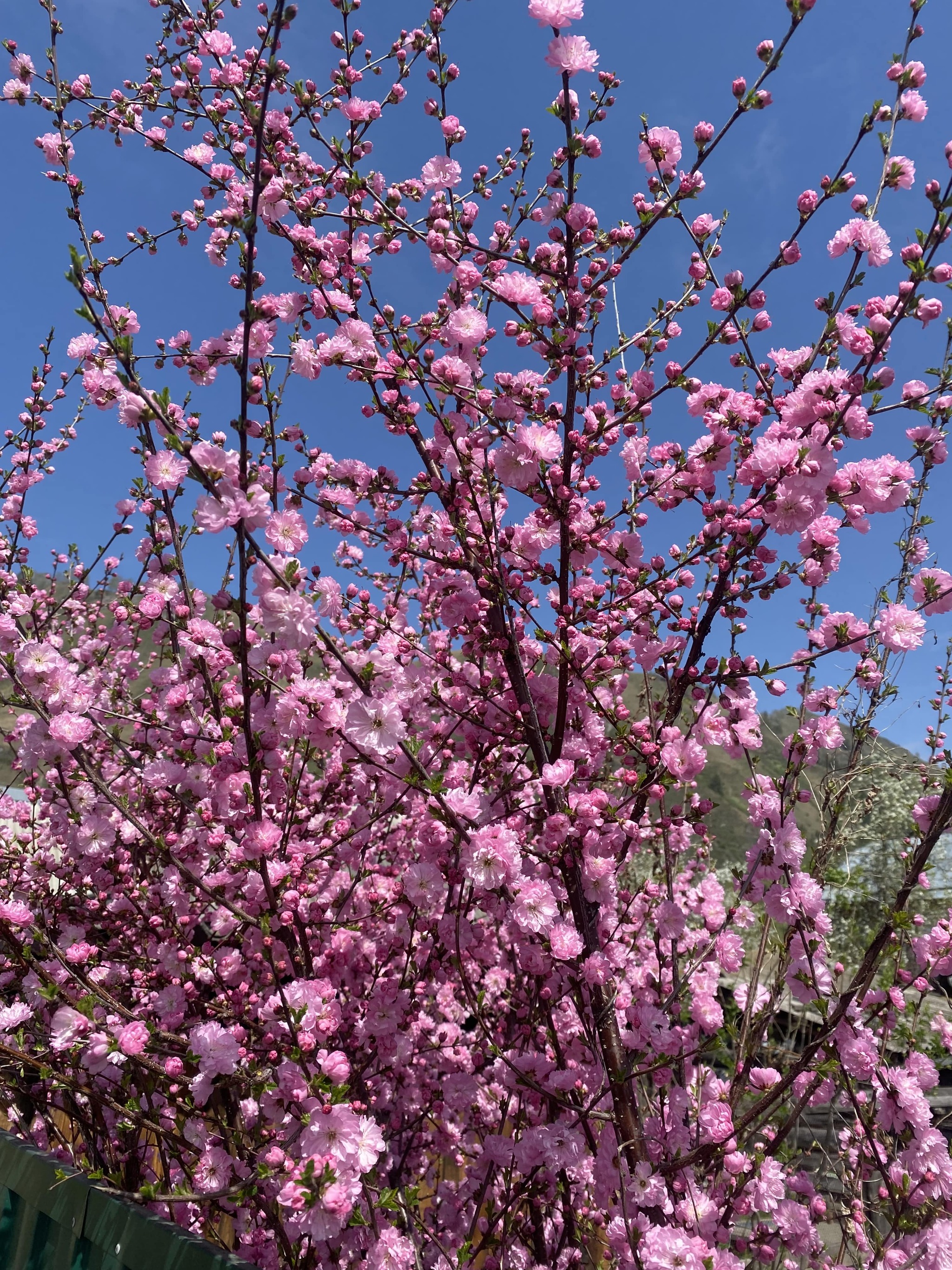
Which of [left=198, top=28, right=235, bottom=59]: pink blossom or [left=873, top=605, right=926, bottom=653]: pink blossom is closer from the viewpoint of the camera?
[left=873, top=605, right=926, bottom=653]: pink blossom

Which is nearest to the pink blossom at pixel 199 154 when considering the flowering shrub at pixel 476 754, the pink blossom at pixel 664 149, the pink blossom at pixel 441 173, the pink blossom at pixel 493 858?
the flowering shrub at pixel 476 754

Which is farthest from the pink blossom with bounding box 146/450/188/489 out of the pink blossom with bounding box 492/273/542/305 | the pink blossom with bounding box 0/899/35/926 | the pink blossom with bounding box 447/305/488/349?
the pink blossom with bounding box 0/899/35/926

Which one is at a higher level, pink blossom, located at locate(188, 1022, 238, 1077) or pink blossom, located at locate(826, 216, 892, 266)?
pink blossom, located at locate(826, 216, 892, 266)

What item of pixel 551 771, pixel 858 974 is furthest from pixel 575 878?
pixel 858 974

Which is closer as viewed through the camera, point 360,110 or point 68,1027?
point 68,1027

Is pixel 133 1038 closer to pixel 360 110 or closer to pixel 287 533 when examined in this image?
pixel 287 533

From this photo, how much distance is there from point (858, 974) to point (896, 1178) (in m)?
1.38

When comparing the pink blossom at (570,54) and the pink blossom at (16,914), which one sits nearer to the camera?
the pink blossom at (570,54)

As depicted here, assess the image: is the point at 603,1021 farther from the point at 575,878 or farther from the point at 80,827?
the point at 80,827

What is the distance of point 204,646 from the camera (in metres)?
2.88

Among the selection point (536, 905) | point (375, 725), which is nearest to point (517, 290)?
point (375, 725)

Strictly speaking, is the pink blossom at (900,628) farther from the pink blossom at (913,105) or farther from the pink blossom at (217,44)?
the pink blossom at (217,44)

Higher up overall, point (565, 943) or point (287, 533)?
point (287, 533)

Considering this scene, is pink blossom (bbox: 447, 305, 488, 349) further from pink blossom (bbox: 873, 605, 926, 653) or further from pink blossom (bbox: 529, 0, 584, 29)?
pink blossom (bbox: 873, 605, 926, 653)
